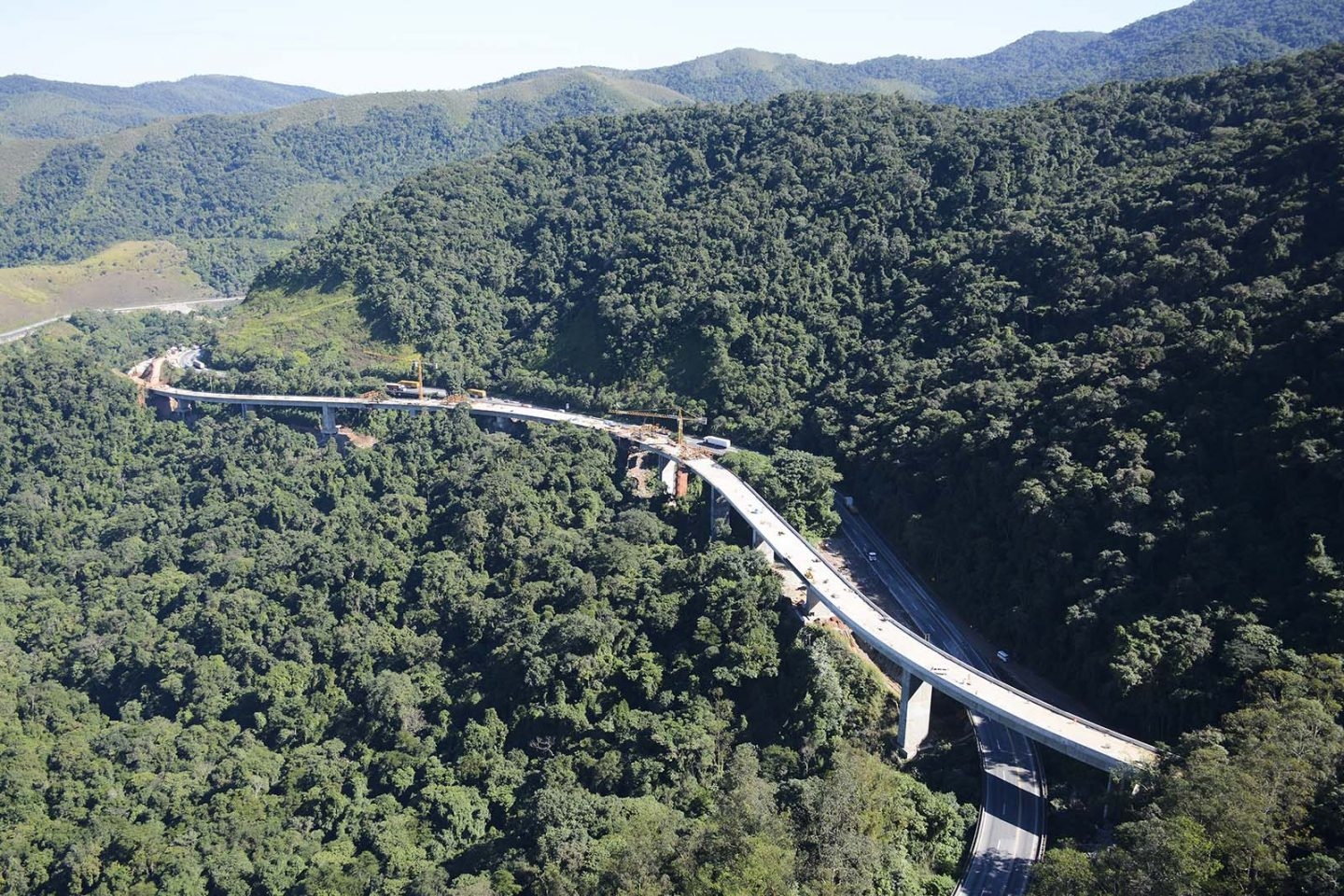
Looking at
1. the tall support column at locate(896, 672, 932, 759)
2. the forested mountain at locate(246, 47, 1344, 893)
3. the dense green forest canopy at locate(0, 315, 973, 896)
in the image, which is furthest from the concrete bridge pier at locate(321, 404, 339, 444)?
the tall support column at locate(896, 672, 932, 759)

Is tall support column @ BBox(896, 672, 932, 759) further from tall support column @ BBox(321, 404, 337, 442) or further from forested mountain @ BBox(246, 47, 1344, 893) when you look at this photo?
tall support column @ BBox(321, 404, 337, 442)

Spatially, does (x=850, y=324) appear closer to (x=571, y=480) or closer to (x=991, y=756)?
(x=571, y=480)

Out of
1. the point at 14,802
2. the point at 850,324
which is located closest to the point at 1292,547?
the point at 850,324

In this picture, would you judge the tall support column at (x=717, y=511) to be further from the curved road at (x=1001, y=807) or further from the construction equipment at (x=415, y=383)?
the construction equipment at (x=415, y=383)

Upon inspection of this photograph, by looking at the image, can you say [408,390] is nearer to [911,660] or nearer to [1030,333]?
[1030,333]

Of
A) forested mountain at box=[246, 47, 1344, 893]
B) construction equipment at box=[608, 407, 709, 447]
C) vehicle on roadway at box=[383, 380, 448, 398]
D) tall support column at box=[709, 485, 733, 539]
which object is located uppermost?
forested mountain at box=[246, 47, 1344, 893]

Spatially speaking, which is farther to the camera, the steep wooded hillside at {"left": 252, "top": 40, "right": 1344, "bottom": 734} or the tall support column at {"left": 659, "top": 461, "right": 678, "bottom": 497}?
the tall support column at {"left": 659, "top": 461, "right": 678, "bottom": 497}

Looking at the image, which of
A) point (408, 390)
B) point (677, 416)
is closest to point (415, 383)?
point (408, 390)
